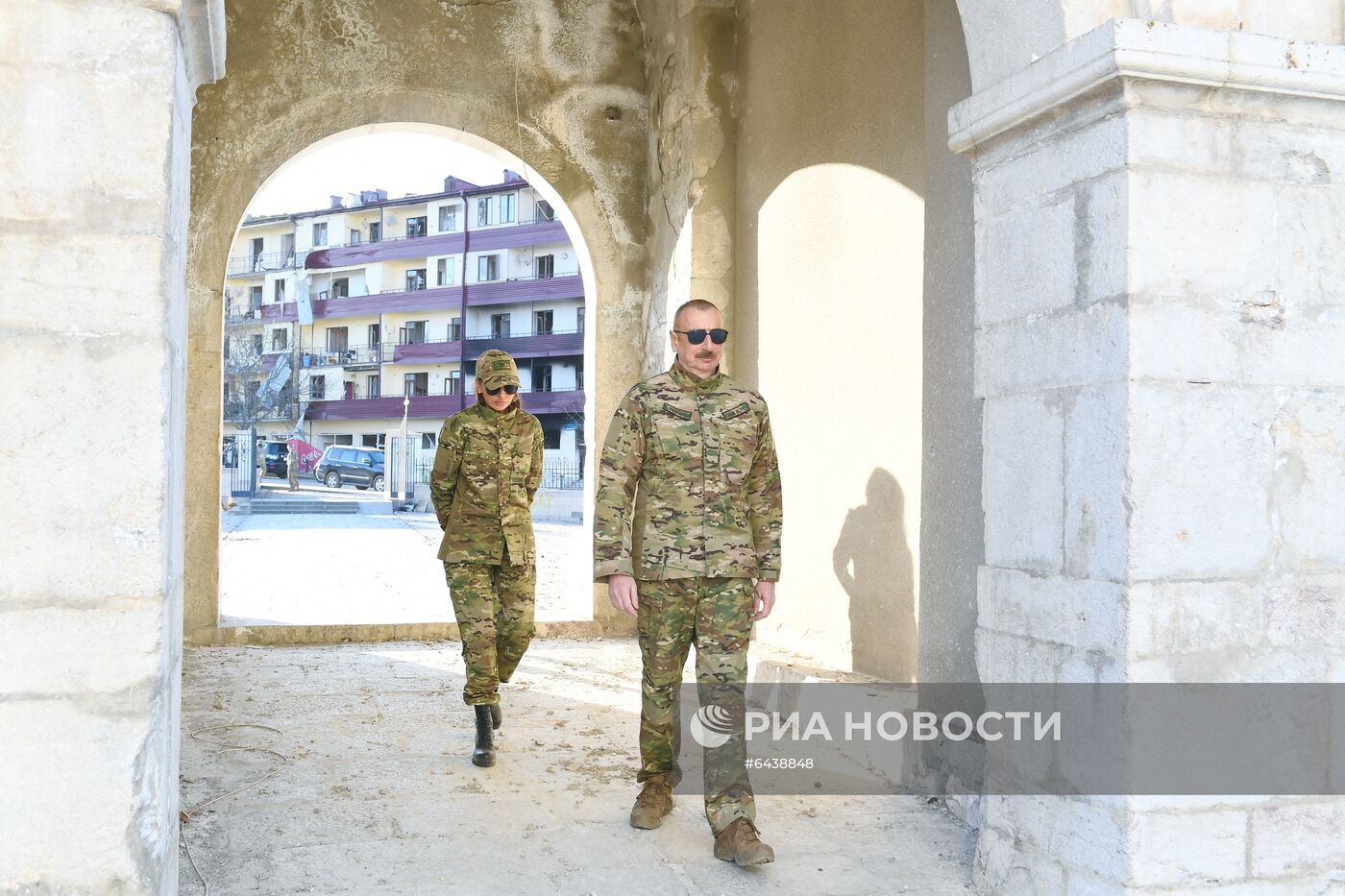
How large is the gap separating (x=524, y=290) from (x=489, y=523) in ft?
116

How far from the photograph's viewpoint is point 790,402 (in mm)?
6359

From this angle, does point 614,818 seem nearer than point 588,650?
Yes

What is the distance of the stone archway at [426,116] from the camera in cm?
741

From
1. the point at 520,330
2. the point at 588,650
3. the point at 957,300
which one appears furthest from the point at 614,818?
the point at 520,330

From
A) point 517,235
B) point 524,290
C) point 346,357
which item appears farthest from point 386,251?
point 524,290

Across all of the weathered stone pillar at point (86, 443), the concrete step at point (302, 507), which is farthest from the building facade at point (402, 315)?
the weathered stone pillar at point (86, 443)

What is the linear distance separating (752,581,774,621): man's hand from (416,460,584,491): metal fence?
978 inches

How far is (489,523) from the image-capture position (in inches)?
197

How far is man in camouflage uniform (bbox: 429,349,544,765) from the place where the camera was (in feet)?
16.3

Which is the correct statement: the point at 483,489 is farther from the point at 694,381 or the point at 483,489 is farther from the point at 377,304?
the point at 377,304

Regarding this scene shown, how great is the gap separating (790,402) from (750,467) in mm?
2467

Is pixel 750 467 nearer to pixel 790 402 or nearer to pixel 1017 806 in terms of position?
pixel 1017 806

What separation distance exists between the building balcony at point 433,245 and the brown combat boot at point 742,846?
35195 millimetres

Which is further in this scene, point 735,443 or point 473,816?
point 473,816
